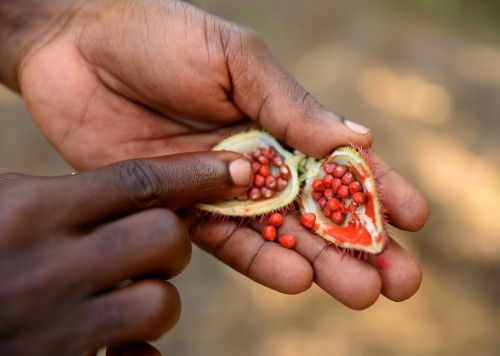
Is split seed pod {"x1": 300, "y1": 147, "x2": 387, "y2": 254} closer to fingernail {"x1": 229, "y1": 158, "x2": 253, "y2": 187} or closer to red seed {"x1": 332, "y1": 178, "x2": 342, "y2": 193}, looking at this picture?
red seed {"x1": 332, "y1": 178, "x2": 342, "y2": 193}

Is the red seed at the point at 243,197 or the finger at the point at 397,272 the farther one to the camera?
the red seed at the point at 243,197

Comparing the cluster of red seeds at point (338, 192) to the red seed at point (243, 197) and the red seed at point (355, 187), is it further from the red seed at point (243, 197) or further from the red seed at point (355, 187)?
the red seed at point (243, 197)

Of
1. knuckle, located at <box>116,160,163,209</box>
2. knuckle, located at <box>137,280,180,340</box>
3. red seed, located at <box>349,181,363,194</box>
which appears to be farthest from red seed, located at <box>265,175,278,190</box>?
knuckle, located at <box>137,280,180,340</box>

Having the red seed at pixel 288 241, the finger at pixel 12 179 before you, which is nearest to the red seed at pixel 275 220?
the red seed at pixel 288 241

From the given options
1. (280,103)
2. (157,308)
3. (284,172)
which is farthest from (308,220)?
(157,308)

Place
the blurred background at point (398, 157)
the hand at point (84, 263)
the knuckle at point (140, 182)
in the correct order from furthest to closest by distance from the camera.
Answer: the blurred background at point (398, 157) → the knuckle at point (140, 182) → the hand at point (84, 263)

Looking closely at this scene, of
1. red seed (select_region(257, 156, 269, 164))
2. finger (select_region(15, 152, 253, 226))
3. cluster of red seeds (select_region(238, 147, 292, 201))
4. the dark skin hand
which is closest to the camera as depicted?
finger (select_region(15, 152, 253, 226))

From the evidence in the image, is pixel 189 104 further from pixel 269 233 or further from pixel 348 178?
pixel 348 178

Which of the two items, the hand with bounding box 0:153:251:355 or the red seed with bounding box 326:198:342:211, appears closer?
the hand with bounding box 0:153:251:355
